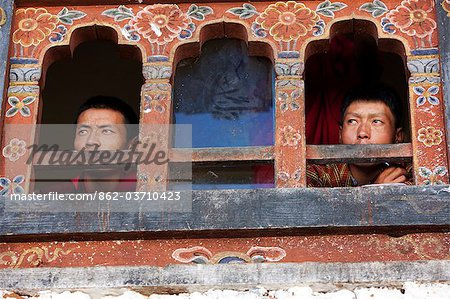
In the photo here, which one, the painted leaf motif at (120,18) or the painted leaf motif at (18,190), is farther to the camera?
the painted leaf motif at (120,18)

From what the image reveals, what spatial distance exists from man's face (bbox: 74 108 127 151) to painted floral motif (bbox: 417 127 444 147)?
1.82m

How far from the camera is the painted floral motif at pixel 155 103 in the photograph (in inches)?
275

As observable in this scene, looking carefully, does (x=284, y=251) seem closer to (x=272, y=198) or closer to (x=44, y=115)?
(x=272, y=198)

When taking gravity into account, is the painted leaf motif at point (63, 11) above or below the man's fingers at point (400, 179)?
above

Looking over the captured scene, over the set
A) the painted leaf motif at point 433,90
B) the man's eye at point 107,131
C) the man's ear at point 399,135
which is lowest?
the painted leaf motif at point 433,90

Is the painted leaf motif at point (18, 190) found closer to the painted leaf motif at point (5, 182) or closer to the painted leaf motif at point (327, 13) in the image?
the painted leaf motif at point (5, 182)

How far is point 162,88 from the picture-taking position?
23.1 feet

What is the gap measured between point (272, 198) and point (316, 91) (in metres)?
1.88

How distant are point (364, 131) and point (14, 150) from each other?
181 cm

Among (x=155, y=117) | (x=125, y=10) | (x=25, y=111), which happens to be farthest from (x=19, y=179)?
(x=125, y=10)

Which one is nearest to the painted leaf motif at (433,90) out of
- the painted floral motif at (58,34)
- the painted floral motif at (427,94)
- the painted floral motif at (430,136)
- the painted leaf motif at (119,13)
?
the painted floral motif at (427,94)

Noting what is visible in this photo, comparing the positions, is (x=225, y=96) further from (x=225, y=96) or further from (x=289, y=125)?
(x=289, y=125)

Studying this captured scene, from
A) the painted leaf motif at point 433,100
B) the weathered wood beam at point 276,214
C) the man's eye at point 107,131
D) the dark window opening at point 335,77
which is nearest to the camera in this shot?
the weathered wood beam at point 276,214

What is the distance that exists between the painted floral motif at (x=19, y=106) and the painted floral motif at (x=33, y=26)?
0.31 metres
